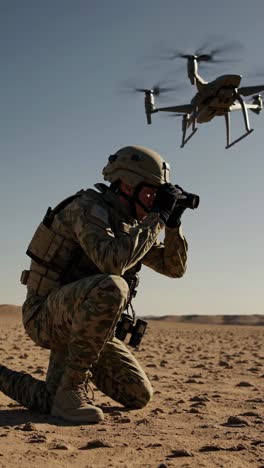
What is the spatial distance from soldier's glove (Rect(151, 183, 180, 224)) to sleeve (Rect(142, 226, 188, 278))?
2.00 feet

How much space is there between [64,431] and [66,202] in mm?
1739

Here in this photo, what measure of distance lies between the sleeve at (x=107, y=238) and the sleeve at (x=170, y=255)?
2.55 ft

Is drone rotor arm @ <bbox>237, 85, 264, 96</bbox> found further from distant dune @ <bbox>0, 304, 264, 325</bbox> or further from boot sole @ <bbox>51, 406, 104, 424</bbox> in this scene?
distant dune @ <bbox>0, 304, 264, 325</bbox>

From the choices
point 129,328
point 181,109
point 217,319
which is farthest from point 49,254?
point 217,319

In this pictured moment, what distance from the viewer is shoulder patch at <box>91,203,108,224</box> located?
4651mm

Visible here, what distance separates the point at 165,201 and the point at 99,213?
1.89 feet

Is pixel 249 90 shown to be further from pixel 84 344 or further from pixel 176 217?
pixel 84 344

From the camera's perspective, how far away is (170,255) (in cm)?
568

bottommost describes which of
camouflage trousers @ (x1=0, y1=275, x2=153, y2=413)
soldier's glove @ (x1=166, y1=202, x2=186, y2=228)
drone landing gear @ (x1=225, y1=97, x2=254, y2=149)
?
camouflage trousers @ (x1=0, y1=275, x2=153, y2=413)

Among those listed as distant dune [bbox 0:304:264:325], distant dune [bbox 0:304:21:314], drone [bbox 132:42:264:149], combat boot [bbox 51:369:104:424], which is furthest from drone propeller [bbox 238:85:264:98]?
distant dune [bbox 0:304:264:325]

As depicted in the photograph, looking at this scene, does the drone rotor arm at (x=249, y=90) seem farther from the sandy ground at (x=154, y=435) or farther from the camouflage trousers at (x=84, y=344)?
the camouflage trousers at (x=84, y=344)

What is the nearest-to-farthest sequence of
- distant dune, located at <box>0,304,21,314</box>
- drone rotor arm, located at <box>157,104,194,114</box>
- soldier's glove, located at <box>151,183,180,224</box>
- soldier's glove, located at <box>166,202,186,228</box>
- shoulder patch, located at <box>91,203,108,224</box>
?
shoulder patch, located at <box>91,203,108,224</box>
soldier's glove, located at <box>151,183,180,224</box>
soldier's glove, located at <box>166,202,186,228</box>
drone rotor arm, located at <box>157,104,194,114</box>
distant dune, located at <box>0,304,21,314</box>

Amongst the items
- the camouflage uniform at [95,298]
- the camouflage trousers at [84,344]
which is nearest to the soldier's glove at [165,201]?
the camouflage uniform at [95,298]

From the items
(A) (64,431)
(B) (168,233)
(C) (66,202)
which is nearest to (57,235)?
(C) (66,202)
